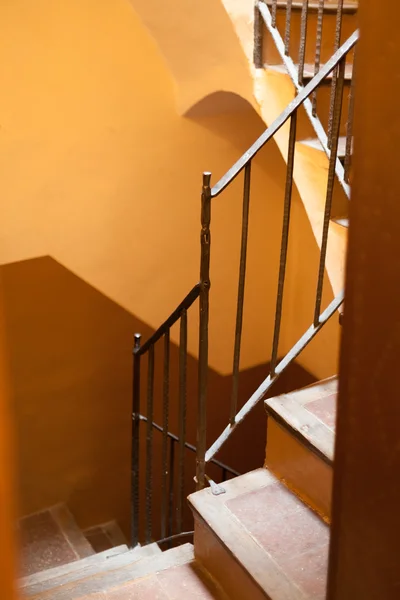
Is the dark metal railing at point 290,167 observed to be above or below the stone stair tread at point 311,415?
above

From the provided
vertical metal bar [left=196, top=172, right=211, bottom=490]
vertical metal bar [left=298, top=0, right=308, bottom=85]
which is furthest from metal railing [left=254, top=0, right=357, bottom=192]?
vertical metal bar [left=196, top=172, right=211, bottom=490]

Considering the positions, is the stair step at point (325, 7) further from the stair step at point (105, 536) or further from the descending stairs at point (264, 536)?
the stair step at point (105, 536)

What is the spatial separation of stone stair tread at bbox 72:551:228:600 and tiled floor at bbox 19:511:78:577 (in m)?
1.55

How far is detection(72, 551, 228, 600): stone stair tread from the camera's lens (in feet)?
6.69

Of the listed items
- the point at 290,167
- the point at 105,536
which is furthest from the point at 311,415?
the point at 105,536

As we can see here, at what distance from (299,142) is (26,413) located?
7.38 feet

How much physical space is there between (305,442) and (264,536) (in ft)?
1.01

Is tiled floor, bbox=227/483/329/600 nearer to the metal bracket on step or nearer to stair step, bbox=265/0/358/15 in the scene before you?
the metal bracket on step

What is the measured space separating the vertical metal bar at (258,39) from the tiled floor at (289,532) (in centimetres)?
171

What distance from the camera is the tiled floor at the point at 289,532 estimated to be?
1.82m

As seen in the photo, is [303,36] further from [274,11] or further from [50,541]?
[50,541]

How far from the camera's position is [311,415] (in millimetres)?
2143

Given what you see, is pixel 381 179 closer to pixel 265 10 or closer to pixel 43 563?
pixel 265 10

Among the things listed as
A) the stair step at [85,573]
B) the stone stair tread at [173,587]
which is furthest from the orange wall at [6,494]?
the stair step at [85,573]
